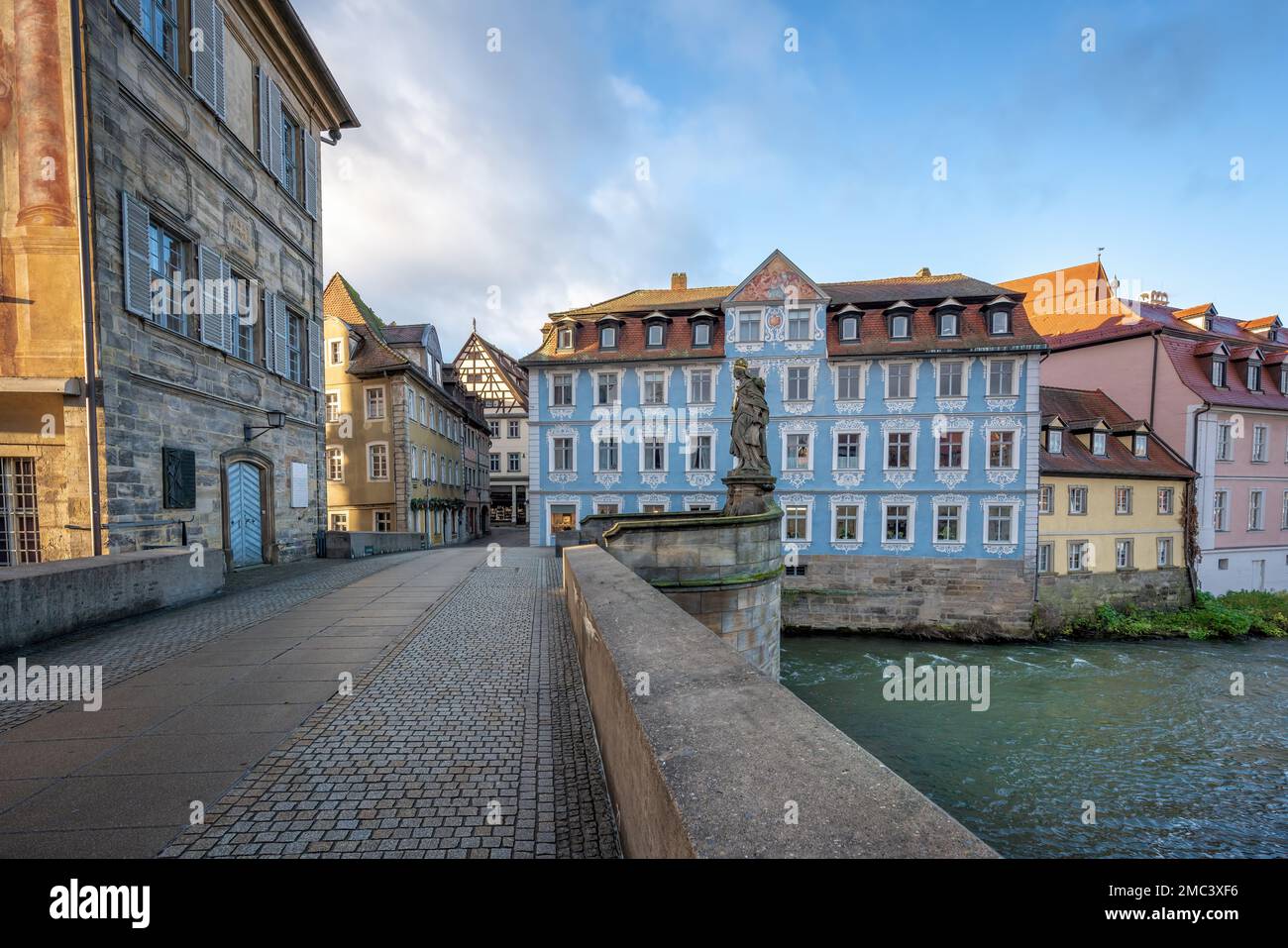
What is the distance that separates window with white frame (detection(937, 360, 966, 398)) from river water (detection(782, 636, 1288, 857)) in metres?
9.50

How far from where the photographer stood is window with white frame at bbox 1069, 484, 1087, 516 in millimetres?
21281

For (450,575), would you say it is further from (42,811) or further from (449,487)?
(449,487)

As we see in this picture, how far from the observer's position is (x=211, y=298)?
10.9 meters

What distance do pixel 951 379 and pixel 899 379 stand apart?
1.92 m

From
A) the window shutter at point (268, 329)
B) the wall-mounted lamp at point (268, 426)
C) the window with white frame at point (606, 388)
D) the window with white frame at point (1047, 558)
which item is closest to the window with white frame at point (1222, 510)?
the window with white frame at point (1047, 558)

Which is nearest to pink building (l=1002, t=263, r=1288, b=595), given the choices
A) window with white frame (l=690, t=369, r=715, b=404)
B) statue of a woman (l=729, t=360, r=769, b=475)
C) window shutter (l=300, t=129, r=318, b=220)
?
window with white frame (l=690, t=369, r=715, b=404)

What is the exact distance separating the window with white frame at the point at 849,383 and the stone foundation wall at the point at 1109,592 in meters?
9.92

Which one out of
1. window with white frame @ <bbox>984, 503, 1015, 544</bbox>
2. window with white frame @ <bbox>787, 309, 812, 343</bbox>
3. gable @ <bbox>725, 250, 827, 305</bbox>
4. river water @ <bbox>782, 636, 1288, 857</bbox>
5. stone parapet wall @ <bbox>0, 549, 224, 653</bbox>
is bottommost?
river water @ <bbox>782, 636, 1288, 857</bbox>

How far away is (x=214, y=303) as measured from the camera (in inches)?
433

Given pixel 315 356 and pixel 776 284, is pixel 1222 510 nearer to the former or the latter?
pixel 776 284

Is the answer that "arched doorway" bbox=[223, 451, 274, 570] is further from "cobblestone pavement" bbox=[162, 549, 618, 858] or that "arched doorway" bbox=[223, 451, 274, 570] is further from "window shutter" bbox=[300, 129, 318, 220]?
"cobblestone pavement" bbox=[162, 549, 618, 858]

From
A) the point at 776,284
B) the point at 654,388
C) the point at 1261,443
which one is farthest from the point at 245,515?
the point at 1261,443

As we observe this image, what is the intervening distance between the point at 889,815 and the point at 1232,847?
42.5 ft
